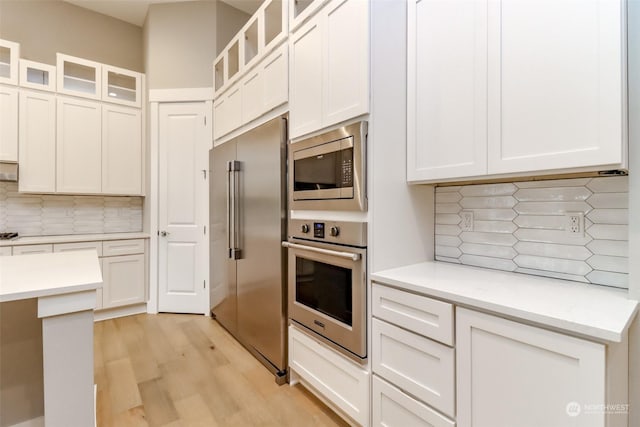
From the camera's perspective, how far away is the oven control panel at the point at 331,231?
155 cm

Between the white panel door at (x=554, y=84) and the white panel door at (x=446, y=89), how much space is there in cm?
6

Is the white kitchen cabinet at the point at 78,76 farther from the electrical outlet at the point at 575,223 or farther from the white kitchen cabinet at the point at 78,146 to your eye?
the electrical outlet at the point at 575,223

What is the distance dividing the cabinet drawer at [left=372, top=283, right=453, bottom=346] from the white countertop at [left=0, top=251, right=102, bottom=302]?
3.94ft

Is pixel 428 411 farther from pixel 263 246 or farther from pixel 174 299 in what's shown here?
pixel 174 299

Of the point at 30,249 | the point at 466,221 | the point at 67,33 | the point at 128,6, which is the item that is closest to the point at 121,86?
the point at 67,33

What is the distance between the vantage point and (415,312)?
1354 mm

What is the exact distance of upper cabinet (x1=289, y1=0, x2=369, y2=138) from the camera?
154 cm

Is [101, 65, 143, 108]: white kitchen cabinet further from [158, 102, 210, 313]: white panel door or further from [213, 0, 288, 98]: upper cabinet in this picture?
[213, 0, 288, 98]: upper cabinet

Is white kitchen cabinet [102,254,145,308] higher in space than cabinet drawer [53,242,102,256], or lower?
lower

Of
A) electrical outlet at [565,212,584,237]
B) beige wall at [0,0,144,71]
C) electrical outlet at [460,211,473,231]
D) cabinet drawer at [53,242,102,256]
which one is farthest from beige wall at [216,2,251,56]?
electrical outlet at [565,212,584,237]

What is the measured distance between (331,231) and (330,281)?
0.94 ft

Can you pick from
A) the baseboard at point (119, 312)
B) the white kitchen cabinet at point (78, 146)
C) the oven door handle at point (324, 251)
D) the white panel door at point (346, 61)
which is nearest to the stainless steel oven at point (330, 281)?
the oven door handle at point (324, 251)

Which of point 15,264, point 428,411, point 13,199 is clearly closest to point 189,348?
point 15,264

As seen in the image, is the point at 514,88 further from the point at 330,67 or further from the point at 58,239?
the point at 58,239
